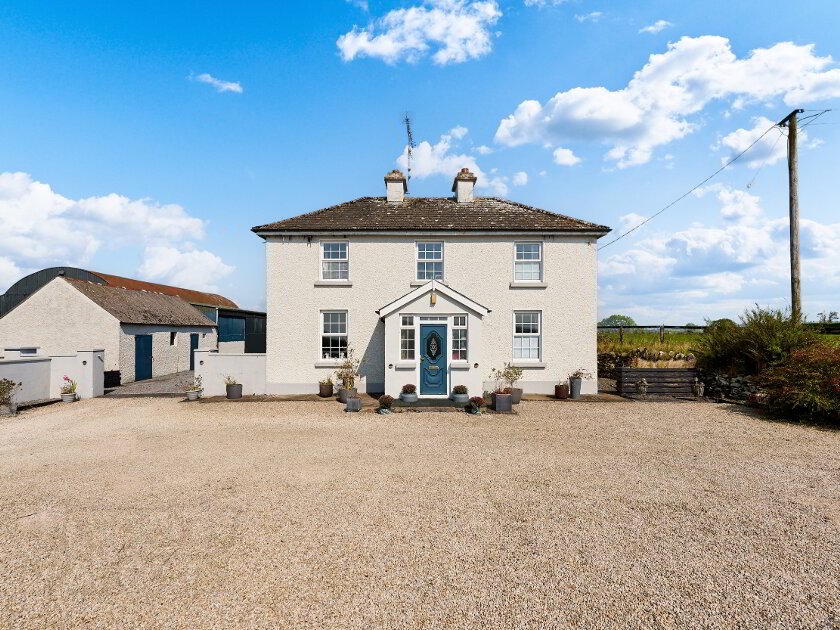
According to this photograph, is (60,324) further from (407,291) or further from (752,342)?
(752,342)

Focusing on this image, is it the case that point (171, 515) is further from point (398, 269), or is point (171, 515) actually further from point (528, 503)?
point (398, 269)

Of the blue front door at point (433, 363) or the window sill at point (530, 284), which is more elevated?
the window sill at point (530, 284)

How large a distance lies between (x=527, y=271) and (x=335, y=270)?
822 cm

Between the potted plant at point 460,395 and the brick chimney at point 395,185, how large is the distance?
9581 mm

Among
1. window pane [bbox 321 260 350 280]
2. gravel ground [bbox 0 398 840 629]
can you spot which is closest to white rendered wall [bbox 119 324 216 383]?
gravel ground [bbox 0 398 840 629]

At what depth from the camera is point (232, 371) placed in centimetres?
1647

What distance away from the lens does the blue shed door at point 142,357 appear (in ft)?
72.8

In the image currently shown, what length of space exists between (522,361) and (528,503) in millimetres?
10489

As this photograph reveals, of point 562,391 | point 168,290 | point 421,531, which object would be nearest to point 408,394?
point 562,391

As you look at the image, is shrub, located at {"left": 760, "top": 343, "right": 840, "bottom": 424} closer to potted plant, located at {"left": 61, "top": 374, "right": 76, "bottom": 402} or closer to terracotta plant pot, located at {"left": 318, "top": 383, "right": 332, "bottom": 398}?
terracotta plant pot, located at {"left": 318, "top": 383, "right": 332, "bottom": 398}

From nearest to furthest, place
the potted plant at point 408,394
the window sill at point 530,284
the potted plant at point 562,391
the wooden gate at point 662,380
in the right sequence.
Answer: the potted plant at point 408,394 → the potted plant at point 562,391 → the wooden gate at point 662,380 → the window sill at point 530,284

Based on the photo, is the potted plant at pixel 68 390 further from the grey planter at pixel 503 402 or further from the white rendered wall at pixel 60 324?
the grey planter at pixel 503 402

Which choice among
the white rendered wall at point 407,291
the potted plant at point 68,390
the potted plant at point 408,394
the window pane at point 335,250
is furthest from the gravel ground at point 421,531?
the window pane at point 335,250

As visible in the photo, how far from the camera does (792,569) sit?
4.79 meters
